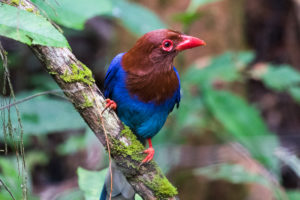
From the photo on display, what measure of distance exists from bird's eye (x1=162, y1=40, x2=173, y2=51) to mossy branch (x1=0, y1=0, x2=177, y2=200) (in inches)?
30.1

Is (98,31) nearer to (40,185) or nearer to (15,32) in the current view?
(40,185)

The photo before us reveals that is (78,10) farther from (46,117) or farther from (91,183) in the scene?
(46,117)

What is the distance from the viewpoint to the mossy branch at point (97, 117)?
1.88 m

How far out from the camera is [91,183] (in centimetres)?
238

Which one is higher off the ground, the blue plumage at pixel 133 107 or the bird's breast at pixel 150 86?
the bird's breast at pixel 150 86

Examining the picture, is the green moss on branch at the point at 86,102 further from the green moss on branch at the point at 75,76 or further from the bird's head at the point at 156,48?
the bird's head at the point at 156,48

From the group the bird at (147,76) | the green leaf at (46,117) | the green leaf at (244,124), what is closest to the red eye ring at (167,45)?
the bird at (147,76)

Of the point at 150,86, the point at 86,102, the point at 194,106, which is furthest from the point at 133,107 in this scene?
the point at 194,106

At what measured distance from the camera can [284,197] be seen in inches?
159

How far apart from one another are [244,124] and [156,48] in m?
1.58

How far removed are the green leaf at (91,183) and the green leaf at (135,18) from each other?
1.89 m

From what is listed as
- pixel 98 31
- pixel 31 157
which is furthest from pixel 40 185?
pixel 98 31

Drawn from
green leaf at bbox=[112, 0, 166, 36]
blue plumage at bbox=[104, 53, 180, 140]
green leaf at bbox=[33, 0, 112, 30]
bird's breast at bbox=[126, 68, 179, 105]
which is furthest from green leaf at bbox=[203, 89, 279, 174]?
green leaf at bbox=[33, 0, 112, 30]

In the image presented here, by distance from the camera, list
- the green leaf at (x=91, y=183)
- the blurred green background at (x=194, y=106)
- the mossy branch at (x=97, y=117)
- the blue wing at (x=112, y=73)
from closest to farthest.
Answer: the mossy branch at (x=97, y=117)
the green leaf at (x=91, y=183)
the blue wing at (x=112, y=73)
the blurred green background at (x=194, y=106)
